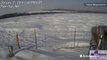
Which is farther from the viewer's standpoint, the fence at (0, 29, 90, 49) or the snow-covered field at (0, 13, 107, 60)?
the fence at (0, 29, 90, 49)

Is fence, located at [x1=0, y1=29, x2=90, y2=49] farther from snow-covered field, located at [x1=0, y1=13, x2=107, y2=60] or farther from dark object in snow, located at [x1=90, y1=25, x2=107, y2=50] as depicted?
dark object in snow, located at [x1=90, y1=25, x2=107, y2=50]

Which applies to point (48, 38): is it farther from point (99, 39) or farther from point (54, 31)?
point (99, 39)

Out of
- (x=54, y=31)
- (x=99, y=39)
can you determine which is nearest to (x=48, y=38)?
(x=54, y=31)

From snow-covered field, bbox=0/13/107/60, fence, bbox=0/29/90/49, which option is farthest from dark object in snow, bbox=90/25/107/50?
fence, bbox=0/29/90/49

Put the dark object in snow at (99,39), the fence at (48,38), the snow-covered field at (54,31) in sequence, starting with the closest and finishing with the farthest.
A: 1. the dark object in snow at (99,39)
2. the snow-covered field at (54,31)
3. the fence at (48,38)

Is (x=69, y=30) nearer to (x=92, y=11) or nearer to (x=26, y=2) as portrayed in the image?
(x=92, y=11)

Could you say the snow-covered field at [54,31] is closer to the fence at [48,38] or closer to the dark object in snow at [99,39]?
the fence at [48,38]

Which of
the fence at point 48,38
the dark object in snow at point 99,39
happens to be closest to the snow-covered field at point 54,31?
the fence at point 48,38

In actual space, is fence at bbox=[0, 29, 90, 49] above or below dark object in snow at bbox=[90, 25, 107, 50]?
below

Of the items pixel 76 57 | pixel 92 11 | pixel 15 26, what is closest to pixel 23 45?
pixel 15 26
